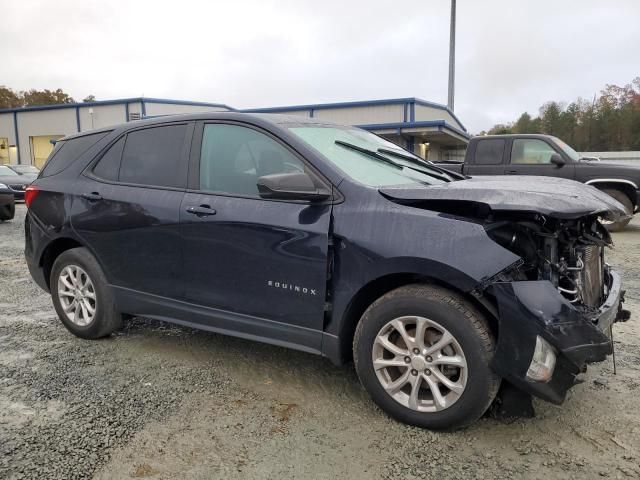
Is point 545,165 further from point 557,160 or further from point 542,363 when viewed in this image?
point 542,363

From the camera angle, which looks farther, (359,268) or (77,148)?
(77,148)

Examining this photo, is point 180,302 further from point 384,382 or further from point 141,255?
point 384,382

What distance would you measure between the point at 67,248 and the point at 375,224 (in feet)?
9.38

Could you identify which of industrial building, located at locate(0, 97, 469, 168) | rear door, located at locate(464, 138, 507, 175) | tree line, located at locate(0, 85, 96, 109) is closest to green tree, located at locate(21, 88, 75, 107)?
tree line, located at locate(0, 85, 96, 109)

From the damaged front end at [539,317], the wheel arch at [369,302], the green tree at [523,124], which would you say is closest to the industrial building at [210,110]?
the wheel arch at [369,302]

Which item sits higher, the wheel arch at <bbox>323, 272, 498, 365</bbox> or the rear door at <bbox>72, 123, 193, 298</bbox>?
the rear door at <bbox>72, 123, 193, 298</bbox>

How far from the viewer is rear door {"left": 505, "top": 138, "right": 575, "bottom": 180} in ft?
31.0

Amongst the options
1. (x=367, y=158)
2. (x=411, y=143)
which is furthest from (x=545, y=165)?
(x=411, y=143)

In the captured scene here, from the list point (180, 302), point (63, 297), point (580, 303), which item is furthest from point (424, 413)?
point (63, 297)

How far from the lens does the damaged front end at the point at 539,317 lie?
7.99ft

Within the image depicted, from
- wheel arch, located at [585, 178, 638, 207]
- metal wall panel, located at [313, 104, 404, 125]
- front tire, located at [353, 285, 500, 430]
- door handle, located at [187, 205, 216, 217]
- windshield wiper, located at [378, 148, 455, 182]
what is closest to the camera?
front tire, located at [353, 285, 500, 430]

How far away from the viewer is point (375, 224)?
9.20ft

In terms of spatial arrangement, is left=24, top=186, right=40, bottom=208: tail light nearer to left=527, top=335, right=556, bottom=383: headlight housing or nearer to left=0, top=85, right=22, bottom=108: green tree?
left=527, top=335, right=556, bottom=383: headlight housing

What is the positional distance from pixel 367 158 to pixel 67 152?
265 centimetres
